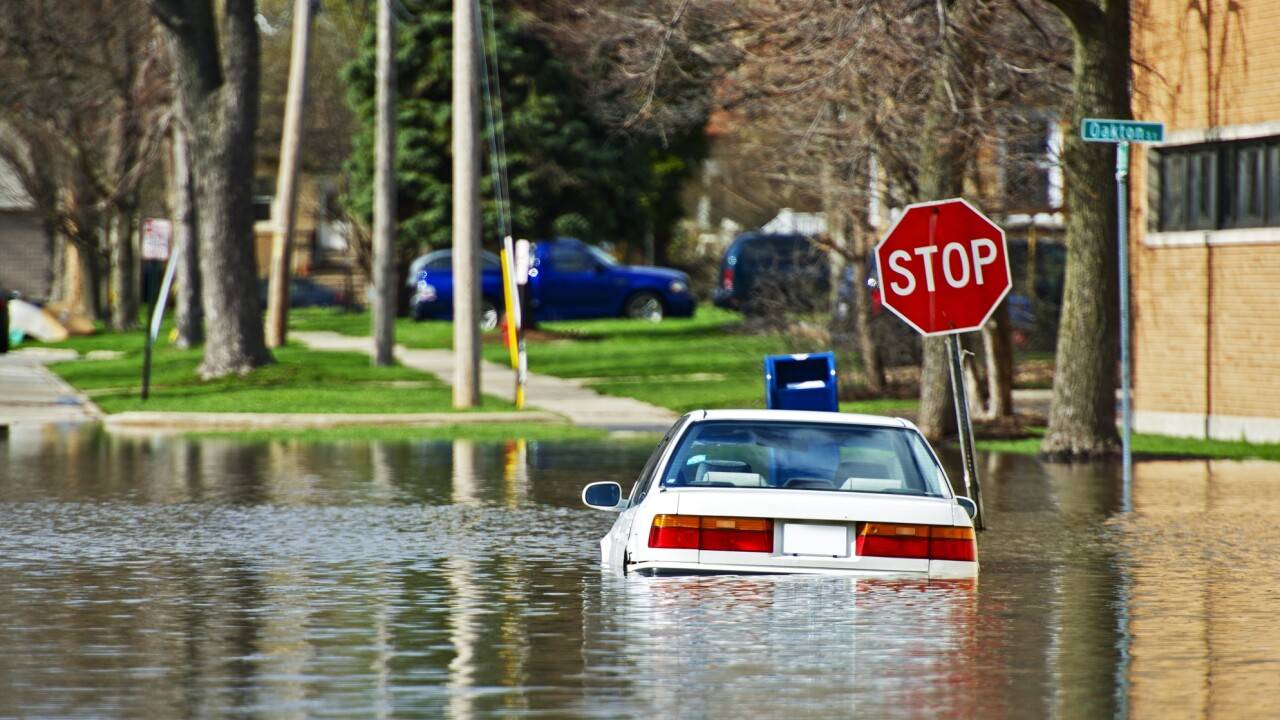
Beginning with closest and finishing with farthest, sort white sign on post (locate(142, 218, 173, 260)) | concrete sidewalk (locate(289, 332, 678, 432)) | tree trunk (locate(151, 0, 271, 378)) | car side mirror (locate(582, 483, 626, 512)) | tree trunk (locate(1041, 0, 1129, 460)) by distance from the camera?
car side mirror (locate(582, 483, 626, 512)), tree trunk (locate(1041, 0, 1129, 460)), concrete sidewalk (locate(289, 332, 678, 432)), white sign on post (locate(142, 218, 173, 260)), tree trunk (locate(151, 0, 271, 378))

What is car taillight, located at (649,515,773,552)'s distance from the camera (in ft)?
34.0

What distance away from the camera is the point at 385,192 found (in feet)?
119

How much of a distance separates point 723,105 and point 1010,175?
3723 millimetres

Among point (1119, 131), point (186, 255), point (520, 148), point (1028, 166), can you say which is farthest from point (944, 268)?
point (520, 148)

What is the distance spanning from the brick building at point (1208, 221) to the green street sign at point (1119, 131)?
4.50m

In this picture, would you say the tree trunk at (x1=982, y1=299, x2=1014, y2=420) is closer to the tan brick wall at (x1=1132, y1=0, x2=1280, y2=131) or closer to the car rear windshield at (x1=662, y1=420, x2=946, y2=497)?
the tan brick wall at (x1=1132, y1=0, x2=1280, y2=131)

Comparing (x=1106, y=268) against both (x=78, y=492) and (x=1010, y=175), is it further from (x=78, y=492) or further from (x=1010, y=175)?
(x=78, y=492)

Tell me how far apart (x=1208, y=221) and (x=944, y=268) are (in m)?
9.85

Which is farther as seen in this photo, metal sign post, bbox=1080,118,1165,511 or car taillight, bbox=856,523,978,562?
metal sign post, bbox=1080,118,1165,511

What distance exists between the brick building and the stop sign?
7.71 meters

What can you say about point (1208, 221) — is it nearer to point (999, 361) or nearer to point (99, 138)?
point (999, 361)

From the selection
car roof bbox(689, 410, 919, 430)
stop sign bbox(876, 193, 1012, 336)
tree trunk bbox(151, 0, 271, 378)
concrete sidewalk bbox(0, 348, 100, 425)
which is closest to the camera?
car roof bbox(689, 410, 919, 430)

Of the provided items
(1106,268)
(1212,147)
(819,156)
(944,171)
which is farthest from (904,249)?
(819,156)

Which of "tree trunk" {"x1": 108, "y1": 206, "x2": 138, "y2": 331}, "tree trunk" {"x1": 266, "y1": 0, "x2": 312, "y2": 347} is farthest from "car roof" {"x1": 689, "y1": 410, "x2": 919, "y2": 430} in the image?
"tree trunk" {"x1": 108, "y1": 206, "x2": 138, "y2": 331}
